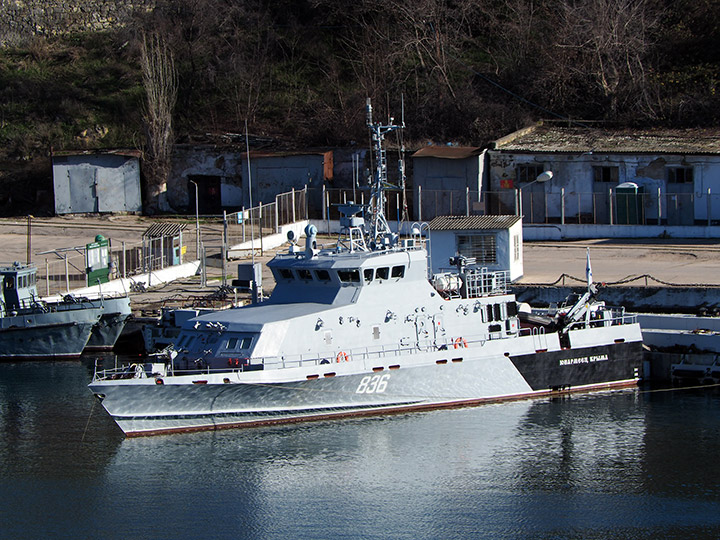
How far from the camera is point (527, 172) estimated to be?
5291cm

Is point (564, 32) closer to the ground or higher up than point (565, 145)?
higher up

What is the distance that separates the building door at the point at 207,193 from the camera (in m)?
59.0

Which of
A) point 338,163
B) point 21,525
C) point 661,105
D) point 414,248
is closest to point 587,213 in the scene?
point 661,105

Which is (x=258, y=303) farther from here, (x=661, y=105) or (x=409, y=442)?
(x=661, y=105)

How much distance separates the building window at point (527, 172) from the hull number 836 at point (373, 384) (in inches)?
1068

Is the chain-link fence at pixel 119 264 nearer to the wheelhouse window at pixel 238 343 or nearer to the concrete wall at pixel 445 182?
the concrete wall at pixel 445 182

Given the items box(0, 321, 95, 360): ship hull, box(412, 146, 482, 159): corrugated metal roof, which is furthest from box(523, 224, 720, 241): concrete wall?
box(0, 321, 95, 360): ship hull

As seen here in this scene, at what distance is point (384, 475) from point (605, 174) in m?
31.4

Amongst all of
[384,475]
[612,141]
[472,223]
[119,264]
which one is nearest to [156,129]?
[119,264]

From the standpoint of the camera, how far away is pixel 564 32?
6172 centimetres

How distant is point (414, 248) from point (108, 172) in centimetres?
3214

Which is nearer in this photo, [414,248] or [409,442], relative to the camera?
[409,442]

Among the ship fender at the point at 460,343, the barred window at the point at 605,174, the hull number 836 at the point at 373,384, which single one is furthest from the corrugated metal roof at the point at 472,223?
the barred window at the point at 605,174

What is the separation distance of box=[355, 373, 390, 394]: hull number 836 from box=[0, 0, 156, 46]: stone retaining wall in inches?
1957
